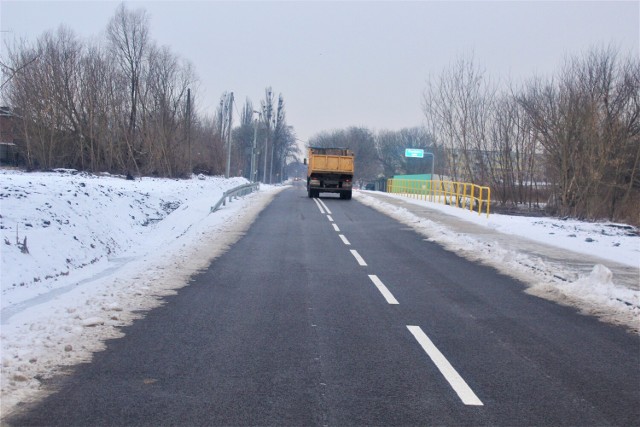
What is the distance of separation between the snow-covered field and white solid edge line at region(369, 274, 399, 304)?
9.49 feet

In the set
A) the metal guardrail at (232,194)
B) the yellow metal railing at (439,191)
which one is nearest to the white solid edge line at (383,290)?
the metal guardrail at (232,194)

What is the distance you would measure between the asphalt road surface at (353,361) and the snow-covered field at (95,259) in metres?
0.35

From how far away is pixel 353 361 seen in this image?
19.7 ft

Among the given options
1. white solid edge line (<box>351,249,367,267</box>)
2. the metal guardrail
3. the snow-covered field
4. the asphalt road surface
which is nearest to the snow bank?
the snow-covered field

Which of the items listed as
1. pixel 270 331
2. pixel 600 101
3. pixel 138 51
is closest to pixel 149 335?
pixel 270 331

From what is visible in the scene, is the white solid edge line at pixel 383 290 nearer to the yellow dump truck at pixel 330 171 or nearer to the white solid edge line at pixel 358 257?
the white solid edge line at pixel 358 257

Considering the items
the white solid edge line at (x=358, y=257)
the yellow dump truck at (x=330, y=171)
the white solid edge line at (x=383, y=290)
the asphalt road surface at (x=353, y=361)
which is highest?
the yellow dump truck at (x=330, y=171)

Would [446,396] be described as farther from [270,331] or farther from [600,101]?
[600,101]

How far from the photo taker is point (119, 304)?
26.3 ft

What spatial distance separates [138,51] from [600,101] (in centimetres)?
2905

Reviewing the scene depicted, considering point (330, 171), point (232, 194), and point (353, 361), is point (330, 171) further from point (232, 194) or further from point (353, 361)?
point (353, 361)

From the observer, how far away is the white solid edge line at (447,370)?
511 cm

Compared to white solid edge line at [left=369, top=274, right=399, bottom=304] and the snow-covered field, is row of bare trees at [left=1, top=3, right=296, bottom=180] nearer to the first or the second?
the snow-covered field

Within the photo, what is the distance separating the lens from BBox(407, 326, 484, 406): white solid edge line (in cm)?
511
